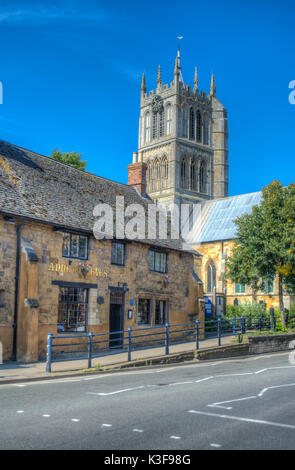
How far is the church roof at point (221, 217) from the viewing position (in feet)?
169

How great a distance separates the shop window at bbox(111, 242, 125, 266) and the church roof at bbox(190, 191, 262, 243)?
89.5 feet

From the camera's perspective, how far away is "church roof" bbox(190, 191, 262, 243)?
5144 cm

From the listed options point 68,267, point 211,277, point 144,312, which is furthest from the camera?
point 211,277

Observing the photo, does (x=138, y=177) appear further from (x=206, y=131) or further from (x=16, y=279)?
(x=206, y=131)

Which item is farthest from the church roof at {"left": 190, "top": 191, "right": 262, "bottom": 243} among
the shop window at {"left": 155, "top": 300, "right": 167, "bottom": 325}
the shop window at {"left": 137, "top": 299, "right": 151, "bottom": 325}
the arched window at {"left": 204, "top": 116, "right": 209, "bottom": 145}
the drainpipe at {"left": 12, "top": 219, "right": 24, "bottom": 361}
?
the drainpipe at {"left": 12, "top": 219, "right": 24, "bottom": 361}

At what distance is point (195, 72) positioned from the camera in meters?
83.4

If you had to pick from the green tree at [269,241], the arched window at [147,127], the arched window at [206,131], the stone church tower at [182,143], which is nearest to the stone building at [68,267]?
the green tree at [269,241]

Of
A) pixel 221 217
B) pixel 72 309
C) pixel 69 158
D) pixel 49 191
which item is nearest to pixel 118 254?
pixel 72 309

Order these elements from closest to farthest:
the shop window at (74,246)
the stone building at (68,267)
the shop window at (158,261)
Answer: the stone building at (68,267) < the shop window at (74,246) < the shop window at (158,261)

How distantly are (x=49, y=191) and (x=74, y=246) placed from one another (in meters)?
2.97

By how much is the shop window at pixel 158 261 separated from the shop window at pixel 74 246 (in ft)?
15.4

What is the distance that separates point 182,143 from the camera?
75.5 m

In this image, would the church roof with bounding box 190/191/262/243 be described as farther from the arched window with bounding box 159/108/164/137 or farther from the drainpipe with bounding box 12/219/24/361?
the drainpipe with bounding box 12/219/24/361

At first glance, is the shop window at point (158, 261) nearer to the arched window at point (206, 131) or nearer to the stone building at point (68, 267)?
the stone building at point (68, 267)
